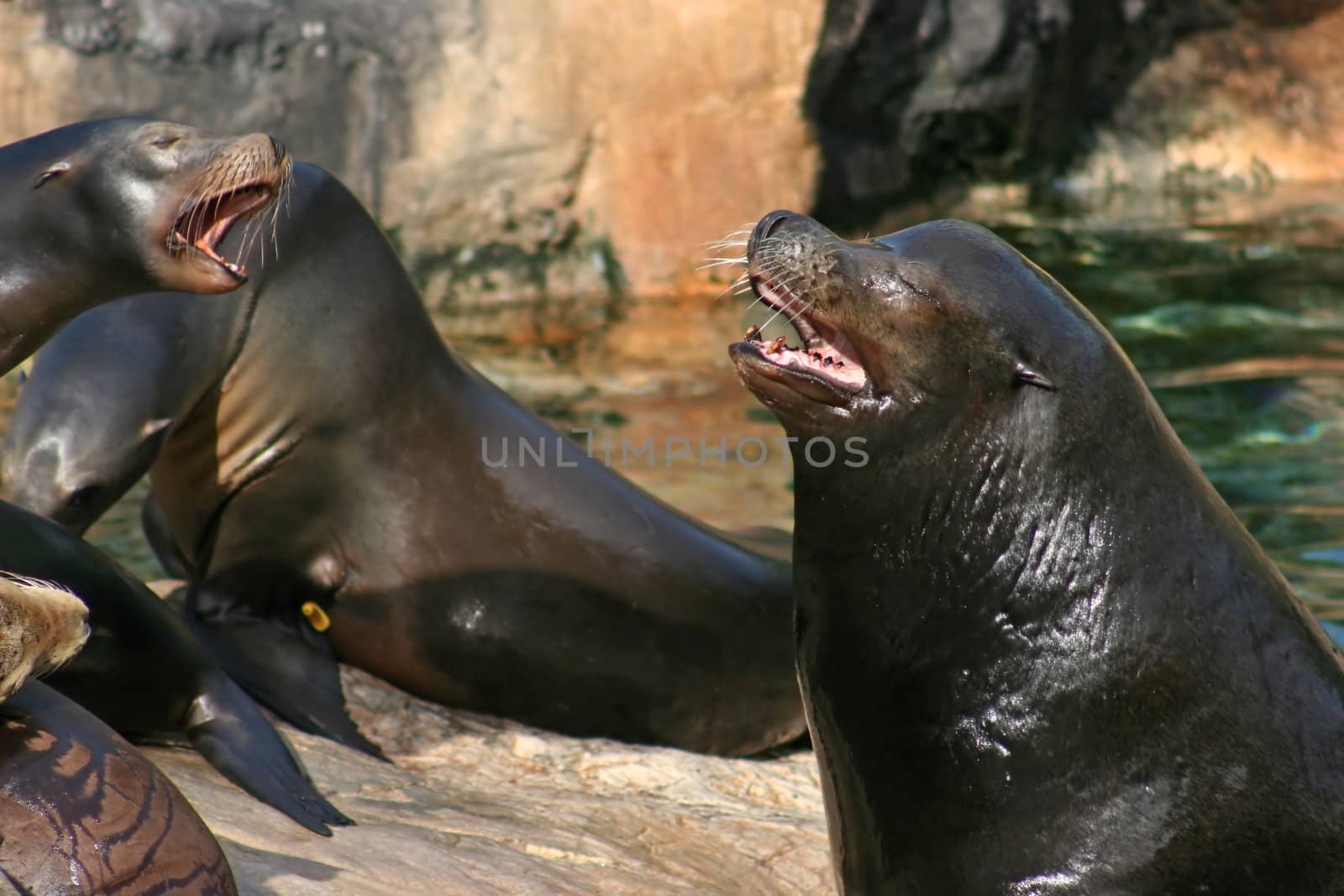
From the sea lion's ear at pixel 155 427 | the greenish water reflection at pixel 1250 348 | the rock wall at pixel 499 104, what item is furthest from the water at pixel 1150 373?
the sea lion's ear at pixel 155 427

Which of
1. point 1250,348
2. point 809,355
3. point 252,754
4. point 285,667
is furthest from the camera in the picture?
point 1250,348

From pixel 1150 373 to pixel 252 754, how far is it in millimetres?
6760

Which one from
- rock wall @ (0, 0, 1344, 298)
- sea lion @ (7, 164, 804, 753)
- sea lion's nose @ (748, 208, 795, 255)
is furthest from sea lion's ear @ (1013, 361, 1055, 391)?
rock wall @ (0, 0, 1344, 298)

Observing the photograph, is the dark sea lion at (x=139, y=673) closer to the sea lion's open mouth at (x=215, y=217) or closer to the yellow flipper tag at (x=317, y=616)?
the sea lion's open mouth at (x=215, y=217)

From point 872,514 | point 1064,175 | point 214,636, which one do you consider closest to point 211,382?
point 214,636

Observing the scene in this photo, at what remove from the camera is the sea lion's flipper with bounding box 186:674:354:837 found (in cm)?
370

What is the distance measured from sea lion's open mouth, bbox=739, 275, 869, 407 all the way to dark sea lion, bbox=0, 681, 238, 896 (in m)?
1.28

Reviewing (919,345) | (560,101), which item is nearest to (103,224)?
(919,345)

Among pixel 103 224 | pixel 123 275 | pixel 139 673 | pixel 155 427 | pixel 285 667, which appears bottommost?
pixel 285 667

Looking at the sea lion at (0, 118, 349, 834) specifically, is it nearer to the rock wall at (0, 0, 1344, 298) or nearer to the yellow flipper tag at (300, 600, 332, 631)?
the yellow flipper tag at (300, 600, 332, 631)

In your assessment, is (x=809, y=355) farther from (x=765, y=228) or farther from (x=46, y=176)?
(x=46, y=176)

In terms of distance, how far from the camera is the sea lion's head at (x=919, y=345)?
10.5 ft

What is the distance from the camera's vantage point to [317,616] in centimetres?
503

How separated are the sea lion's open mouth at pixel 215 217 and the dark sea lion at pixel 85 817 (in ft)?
4.29
